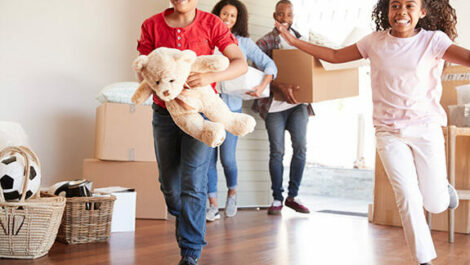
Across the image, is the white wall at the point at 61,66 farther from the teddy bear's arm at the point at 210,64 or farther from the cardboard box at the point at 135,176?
the teddy bear's arm at the point at 210,64

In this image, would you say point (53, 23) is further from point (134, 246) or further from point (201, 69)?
point (201, 69)

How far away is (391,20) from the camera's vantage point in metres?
1.97

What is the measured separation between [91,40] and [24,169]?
163 cm

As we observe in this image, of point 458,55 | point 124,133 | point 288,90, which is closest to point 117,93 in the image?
point 124,133

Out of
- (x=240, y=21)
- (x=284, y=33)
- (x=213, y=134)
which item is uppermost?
(x=240, y=21)

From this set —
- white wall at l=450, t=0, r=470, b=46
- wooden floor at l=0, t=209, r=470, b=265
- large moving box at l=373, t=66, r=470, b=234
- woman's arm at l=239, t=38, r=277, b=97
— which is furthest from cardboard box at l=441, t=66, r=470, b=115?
woman's arm at l=239, t=38, r=277, b=97

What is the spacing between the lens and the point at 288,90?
3188mm

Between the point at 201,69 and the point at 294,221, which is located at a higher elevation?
the point at 201,69

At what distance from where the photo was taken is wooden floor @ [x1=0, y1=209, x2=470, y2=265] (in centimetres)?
201

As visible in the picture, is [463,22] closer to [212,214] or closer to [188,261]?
[212,214]

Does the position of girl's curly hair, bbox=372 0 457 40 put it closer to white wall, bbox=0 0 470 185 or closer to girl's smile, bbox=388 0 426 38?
girl's smile, bbox=388 0 426 38

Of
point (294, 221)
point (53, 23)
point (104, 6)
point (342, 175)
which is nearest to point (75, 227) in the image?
point (294, 221)

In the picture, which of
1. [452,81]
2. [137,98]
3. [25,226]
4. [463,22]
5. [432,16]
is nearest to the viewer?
[137,98]

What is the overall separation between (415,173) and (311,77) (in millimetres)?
1335
